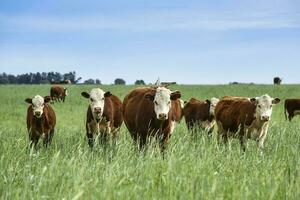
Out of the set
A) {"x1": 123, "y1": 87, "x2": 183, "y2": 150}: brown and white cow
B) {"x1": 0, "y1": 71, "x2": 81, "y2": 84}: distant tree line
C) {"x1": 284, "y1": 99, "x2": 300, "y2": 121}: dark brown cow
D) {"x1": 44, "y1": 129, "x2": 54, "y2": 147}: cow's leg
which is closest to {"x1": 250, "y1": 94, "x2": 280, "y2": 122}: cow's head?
{"x1": 123, "y1": 87, "x2": 183, "y2": 150}: brown and white cow

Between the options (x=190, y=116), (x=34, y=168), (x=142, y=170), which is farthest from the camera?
(x=190, y=116)

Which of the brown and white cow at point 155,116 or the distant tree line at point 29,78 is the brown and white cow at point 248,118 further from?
the distant tree line at point 29,78

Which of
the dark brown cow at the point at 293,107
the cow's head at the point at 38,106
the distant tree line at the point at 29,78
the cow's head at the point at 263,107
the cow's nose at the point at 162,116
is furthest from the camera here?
the distant tree line at the point at 29,78

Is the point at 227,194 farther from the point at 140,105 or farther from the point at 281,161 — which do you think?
→ the point at 140,105

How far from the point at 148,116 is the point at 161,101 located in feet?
1.89

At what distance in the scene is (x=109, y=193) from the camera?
15.5 feet

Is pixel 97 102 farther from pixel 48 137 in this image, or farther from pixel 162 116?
pixel 162 116

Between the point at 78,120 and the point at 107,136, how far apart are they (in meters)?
9.85

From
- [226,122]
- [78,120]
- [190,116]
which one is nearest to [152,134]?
[226,122]

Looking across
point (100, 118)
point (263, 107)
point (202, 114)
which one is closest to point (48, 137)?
point (100, 118)

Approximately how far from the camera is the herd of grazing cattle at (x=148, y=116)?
9.64 metres

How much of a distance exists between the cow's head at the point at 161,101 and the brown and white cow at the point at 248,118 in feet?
5.61

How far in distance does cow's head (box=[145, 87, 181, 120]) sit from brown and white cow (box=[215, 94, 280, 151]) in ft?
5.61

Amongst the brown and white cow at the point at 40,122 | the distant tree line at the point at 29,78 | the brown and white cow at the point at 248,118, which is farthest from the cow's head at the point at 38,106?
the distant tree line at the point at 29,78
